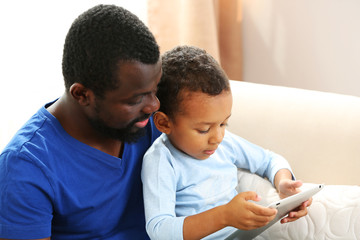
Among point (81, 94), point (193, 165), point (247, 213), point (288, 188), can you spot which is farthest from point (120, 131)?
point (288, 188)

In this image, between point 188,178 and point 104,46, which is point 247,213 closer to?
point 188,178

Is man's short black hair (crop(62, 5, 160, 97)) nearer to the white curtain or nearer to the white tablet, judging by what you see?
the white tablet

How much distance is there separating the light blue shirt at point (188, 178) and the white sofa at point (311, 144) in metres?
0.07

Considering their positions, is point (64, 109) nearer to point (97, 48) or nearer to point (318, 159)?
point (97, 48)

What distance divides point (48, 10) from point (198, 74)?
0.95 meters

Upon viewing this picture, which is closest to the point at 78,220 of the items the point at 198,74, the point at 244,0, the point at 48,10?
the point at 198,74

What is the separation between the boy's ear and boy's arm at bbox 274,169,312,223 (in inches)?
13.3

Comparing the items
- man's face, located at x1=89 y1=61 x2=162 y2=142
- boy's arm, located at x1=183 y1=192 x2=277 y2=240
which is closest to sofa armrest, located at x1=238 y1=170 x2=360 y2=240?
boy's arm, located at x1=183 y1=192 x2=277 y2=240

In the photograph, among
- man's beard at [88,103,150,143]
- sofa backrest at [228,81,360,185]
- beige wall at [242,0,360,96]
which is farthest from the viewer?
beige wall at [242,0,360,96]

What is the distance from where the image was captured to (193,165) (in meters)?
1.26

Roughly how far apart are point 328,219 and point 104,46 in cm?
69

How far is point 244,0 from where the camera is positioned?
97.1 inches

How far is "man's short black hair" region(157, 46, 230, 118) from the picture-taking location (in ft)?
3.81

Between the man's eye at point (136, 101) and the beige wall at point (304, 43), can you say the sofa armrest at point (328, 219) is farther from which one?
the beige wall at point (304, 43)
